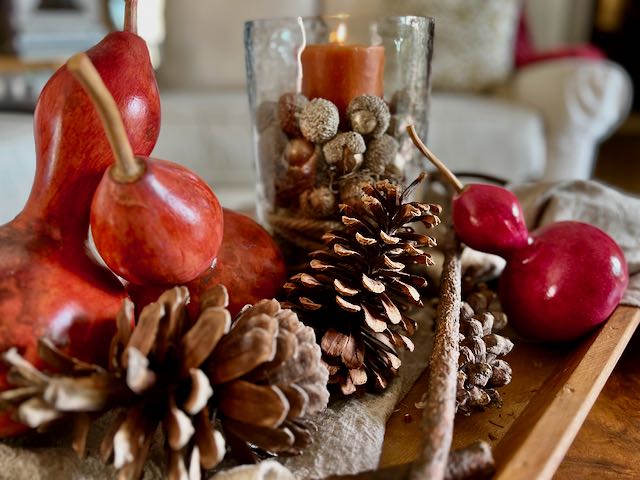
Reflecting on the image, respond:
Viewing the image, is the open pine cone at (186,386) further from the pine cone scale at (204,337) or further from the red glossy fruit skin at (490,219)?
the red glossy fruit skin at (490,219)

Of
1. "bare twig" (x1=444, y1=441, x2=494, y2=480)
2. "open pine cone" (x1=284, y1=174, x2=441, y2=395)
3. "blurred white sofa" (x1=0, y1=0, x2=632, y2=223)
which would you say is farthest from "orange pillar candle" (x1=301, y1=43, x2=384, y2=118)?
"blurred white sofa" (x1=0, y1=0, x2=632, y2=223)

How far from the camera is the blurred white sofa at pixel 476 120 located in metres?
1.62

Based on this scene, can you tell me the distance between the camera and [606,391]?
493 mm

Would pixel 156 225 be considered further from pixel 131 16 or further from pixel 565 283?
pixel 565 283

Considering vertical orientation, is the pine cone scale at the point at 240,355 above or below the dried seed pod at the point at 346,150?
below

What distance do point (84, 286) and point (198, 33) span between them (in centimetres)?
167

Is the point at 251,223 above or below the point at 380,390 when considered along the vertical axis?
above

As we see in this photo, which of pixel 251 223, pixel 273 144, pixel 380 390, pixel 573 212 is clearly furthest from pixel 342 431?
pixel 573 212

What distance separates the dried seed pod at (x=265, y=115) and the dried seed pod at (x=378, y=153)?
10 centimetres

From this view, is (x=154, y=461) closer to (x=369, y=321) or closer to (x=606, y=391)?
(x=369, y=321)

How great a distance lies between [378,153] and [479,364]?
0.21m

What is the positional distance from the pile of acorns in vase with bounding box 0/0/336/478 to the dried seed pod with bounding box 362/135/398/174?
0.58ft

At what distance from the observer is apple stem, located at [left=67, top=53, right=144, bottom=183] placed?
31cm

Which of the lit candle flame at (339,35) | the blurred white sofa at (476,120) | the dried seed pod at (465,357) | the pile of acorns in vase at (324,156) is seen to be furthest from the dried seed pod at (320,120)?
the blurred white sofa at (476,120)
